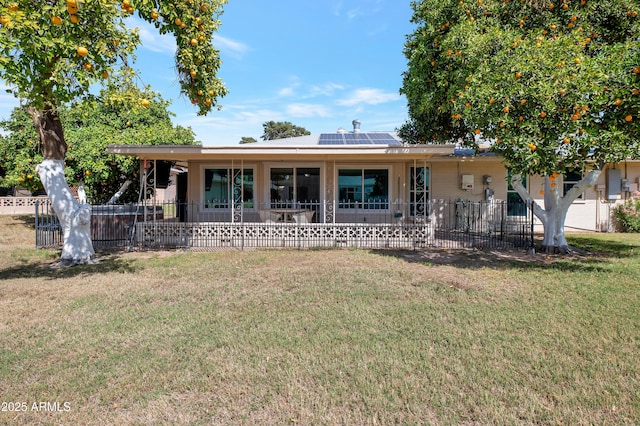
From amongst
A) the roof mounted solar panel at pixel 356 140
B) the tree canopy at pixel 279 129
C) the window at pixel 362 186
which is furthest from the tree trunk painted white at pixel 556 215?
the tree canopy at pixel 279 129

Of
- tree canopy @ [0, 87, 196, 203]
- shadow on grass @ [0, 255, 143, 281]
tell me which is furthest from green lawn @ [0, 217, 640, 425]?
tree canopy @ [0, 87, 196, 203]

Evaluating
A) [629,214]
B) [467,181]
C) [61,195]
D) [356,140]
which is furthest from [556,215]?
[61,195]

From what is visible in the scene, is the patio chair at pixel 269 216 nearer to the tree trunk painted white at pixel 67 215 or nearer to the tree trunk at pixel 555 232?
the tree trunk painted white at pixel 67 215

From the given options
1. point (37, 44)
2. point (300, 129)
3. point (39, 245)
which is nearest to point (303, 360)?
point (37, 44)

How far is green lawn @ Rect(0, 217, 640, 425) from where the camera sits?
104 inches

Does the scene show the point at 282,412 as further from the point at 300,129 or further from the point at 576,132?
the point at 300,129

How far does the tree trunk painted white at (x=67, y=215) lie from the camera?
7.64m

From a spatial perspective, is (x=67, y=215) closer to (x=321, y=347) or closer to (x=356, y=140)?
(x=321, y=347)

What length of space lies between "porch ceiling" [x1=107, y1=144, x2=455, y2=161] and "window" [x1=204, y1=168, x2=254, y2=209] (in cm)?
209

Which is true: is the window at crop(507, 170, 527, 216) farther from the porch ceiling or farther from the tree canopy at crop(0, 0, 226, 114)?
the tree canopy at crop(0, 0, 226, 114)

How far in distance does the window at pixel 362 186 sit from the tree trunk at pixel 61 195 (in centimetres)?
747

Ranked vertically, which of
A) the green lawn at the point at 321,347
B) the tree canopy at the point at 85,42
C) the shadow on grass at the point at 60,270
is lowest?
the green lawn at the point at 321,347

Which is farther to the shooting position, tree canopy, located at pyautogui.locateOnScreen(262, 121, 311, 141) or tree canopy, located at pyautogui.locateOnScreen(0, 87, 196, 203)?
tree canopy, located at pyautogui.locateOnScreen(262, 121, 311, 141)

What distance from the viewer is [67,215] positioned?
7.82m
